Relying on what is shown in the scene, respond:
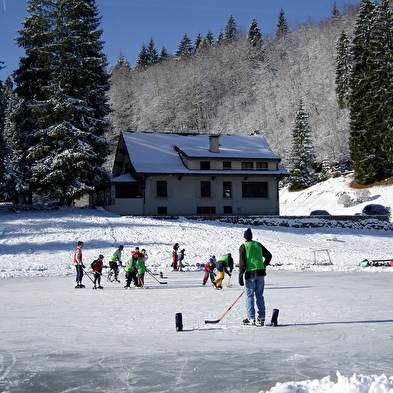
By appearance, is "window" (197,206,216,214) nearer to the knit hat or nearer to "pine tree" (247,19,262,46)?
the knit hat

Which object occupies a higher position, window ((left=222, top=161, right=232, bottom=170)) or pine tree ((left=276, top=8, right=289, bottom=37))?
pine tree ((left=276, top=8, right=289, bottom=37))

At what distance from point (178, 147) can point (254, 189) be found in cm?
842

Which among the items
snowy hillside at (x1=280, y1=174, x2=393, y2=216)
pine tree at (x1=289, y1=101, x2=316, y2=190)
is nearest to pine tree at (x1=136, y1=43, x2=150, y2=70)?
pine tree at (x1=289, y1=101, x2=316, y2=190)

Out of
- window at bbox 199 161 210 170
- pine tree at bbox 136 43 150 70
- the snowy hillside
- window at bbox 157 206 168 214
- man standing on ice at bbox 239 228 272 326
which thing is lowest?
man standing on ice at bbox 239 228 272 326

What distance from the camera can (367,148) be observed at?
51062 millimetres

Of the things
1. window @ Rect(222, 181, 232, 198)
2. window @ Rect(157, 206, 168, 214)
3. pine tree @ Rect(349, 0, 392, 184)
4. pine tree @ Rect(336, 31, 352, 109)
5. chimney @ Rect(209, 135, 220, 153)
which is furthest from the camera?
pine tree @ Rect(336, 31, 352, 109)

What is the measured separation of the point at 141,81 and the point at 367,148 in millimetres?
73631

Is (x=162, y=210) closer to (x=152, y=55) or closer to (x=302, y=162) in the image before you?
(x=302, y=162)

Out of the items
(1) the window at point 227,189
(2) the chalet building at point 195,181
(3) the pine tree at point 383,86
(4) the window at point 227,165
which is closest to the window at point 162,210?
(2) the chalet building at point 195,181

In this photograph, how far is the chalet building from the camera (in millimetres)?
37906

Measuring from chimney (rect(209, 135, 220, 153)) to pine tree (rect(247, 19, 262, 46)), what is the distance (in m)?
85.0

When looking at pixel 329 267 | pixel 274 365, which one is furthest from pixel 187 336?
pixel 329 267

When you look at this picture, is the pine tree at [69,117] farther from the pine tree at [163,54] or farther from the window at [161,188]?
the pine tree at [163,54]

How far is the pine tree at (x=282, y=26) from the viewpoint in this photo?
118812mm
